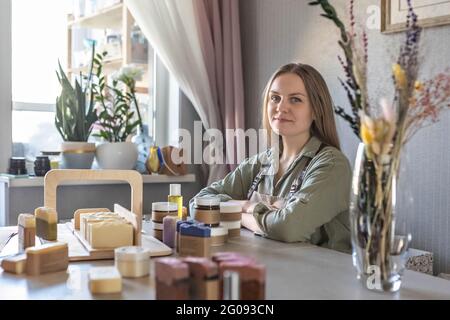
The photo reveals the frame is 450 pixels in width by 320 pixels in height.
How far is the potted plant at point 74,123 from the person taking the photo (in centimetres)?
231

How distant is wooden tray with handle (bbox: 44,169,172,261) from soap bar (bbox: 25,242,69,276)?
72mm

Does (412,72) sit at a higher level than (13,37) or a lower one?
lower

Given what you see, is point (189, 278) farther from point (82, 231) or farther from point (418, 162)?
point (418, 162)

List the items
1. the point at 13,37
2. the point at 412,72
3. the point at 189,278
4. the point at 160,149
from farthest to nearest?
1. the point at 160,149
2. the point at 13,37
3. the point at 412,72
4. the point at 189,278

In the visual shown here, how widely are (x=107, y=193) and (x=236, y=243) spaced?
4.21 ft

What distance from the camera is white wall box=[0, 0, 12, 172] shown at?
91.8 inches

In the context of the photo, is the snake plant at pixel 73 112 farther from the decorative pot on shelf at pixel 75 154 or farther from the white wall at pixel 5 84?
the white wall at pixel 5 84

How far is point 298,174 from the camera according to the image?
5.57 ft

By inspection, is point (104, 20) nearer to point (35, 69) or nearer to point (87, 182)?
point (35, 69)

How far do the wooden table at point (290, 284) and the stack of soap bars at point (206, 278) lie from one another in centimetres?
11

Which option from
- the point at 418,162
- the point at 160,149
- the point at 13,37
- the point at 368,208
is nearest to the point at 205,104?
the point at 160,149

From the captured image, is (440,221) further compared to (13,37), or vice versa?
(13,37)

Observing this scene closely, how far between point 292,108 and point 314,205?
1.35ft

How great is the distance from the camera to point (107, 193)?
8.02ft
